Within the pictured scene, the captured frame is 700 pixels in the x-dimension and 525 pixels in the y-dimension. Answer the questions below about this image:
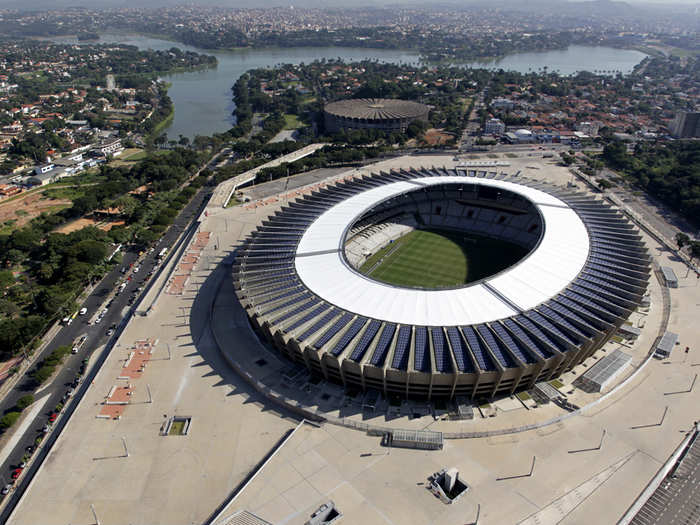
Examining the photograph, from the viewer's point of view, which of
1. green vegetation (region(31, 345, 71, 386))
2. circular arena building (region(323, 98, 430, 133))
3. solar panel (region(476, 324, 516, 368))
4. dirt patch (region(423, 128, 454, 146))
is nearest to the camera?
solar panel (region(476, 324, 516, 368))

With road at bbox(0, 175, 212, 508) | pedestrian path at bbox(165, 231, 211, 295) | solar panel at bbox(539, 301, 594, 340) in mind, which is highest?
solar panel at bbox(539, 301, 594, 340)

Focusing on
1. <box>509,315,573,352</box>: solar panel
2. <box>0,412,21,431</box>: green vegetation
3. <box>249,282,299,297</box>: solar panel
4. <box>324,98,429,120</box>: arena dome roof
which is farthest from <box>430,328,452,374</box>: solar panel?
<box>324,98,429,120</box>: arena dome roof

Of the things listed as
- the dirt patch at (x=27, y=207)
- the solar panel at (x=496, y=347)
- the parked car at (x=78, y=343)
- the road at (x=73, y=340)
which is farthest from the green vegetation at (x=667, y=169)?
the dirt patch at (x=27, y=207)

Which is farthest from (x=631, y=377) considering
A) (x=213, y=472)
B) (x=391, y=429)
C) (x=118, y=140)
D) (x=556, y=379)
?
(x=118, y=140)

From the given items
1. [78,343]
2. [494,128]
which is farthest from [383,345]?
[494,128]

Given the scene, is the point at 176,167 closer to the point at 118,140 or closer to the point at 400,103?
the point at 118,140

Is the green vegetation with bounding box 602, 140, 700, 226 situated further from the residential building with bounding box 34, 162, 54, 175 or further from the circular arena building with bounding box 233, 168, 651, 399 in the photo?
the residential building with bounding box 34, 162, 54, 175
